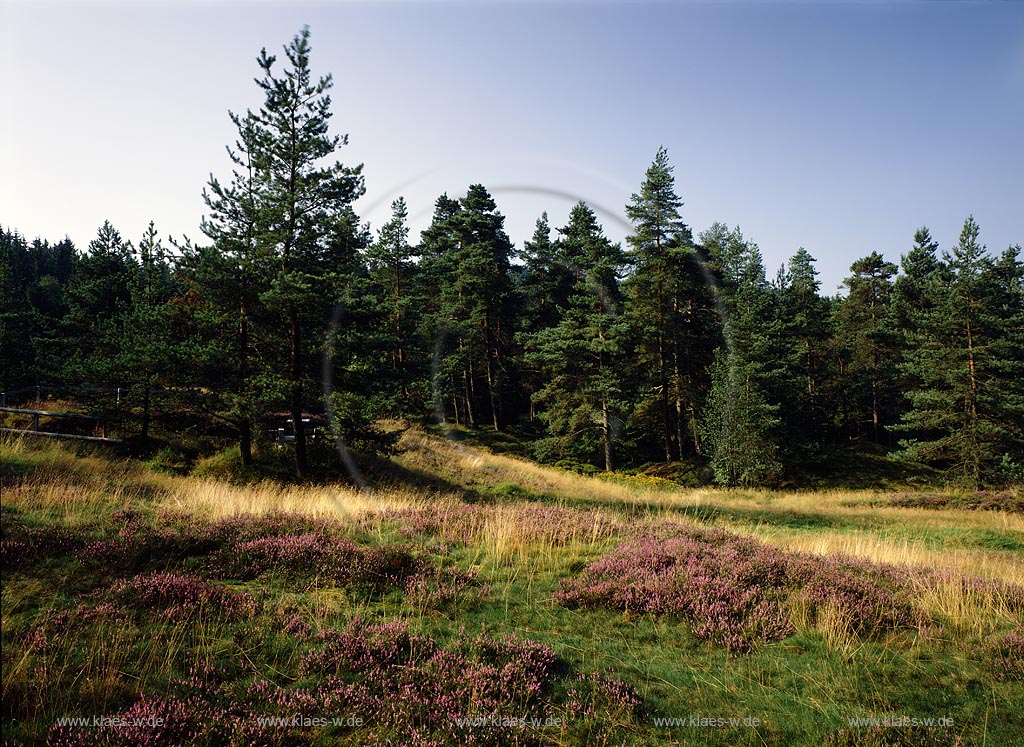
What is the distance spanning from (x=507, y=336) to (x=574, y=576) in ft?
143

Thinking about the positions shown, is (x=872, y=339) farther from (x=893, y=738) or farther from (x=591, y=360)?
(x=893, y=738)

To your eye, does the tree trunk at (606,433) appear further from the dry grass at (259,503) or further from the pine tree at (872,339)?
the pine tree at (872,339)

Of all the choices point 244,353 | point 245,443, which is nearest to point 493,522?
point 245,443

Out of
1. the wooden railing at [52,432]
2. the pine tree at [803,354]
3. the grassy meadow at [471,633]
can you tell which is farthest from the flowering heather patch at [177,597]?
the pine tree at [803,354]

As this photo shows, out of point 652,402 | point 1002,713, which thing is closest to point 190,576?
point 1002,713

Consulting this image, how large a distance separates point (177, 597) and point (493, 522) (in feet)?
19.9

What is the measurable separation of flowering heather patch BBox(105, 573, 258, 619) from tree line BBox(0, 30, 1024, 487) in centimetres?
1201

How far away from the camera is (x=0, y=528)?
20.7 ft

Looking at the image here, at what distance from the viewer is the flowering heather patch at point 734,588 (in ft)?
20.1

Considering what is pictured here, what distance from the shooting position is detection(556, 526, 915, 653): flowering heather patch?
6125 millimetres

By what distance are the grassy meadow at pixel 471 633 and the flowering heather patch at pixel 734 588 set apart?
0.13 feet

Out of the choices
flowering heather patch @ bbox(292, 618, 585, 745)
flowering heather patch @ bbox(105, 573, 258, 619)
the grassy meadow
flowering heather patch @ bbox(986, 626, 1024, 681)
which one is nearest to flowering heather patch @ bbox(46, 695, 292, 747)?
the grassy meadow

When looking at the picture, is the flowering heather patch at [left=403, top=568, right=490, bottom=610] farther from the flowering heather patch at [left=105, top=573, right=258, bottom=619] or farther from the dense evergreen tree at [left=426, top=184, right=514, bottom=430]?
the dense evergreen tree at [left=426, top=184, right=514, bottom=430]

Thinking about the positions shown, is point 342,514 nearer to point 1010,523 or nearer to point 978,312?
point 1010,523
